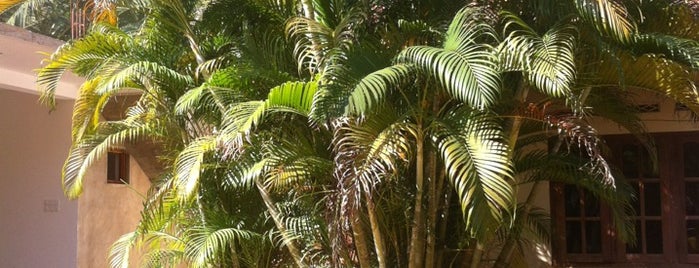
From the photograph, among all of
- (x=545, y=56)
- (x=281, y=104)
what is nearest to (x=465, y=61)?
(x=545, y=56)

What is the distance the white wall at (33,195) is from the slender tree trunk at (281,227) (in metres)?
5.12

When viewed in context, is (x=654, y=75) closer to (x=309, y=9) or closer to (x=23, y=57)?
(x=309, y=9)

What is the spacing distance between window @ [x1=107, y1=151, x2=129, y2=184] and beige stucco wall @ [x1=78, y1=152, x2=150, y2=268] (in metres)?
0.14

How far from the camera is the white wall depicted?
11.0 metres

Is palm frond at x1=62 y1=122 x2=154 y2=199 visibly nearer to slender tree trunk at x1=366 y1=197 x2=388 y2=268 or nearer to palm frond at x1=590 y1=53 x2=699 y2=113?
slender tree trunk at x1=366 y1=197 x2=388 y2=268

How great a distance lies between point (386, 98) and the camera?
572 cm

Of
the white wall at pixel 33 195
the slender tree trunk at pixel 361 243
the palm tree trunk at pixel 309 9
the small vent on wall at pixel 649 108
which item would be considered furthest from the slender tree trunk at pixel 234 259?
the white wall at pixel 33 195

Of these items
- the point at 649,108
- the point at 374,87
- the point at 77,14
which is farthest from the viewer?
the point at 77,14

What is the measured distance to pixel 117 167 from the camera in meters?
11.6

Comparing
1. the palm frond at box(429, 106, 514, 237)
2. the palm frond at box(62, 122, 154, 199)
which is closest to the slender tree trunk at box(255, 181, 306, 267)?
the palm frond at box(62, 122, 154, 199)

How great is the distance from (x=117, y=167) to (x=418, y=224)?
6594 mm

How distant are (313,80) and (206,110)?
1.24m

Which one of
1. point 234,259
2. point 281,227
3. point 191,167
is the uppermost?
point 191,167

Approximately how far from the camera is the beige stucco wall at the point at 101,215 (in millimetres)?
10508
